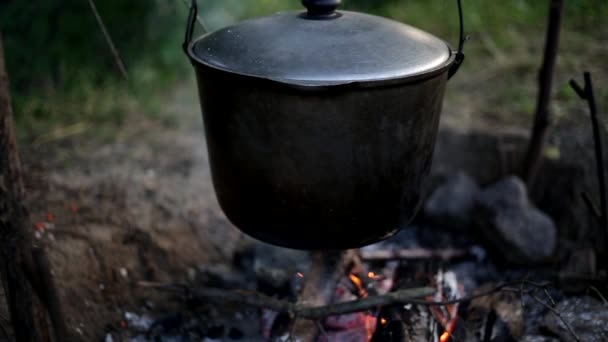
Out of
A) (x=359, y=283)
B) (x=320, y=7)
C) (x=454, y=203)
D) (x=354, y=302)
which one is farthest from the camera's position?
(x=454, y=203)

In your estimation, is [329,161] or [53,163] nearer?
[329,161]

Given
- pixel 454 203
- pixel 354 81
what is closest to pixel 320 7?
pixel 354 81

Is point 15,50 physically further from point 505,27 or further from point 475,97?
point 505,27

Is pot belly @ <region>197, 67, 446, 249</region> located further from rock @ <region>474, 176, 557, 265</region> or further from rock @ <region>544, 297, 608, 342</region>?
rock @ <region>474, 176, 557, 265</region>

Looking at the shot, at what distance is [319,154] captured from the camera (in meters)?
1.76

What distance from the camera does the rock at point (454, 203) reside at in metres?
3.29

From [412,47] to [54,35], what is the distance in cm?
343

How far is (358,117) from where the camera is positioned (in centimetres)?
171

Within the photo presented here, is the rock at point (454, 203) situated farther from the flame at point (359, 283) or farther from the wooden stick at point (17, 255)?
the wooden stick at point (17, 255)

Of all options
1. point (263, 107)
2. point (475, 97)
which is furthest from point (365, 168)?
point (475, 97)

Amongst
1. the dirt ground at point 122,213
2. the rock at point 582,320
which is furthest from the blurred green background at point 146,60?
the rock at point 582,320

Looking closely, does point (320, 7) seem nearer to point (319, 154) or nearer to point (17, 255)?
point (319, 154)

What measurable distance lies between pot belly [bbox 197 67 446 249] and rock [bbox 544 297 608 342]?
0.87 meters

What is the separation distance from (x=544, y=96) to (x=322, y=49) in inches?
71.1
